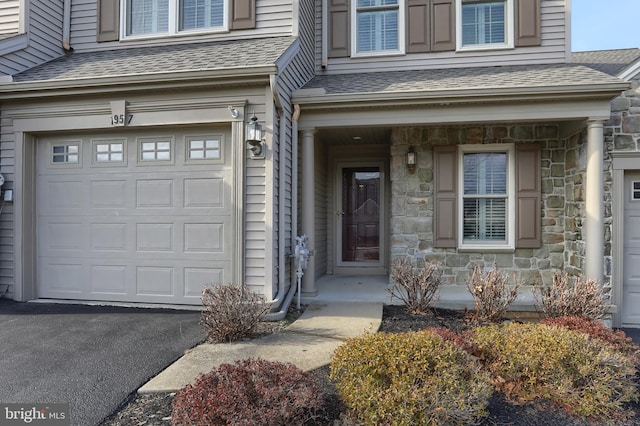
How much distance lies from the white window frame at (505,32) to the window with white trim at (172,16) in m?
3.45

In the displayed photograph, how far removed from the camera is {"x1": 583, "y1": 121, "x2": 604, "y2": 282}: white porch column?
4.43m

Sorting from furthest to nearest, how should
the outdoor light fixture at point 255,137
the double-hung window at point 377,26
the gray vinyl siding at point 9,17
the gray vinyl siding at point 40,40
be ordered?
the double-hung window at point 377,26 < the gray vinyl siding at point 9,17 < the gray vinyl siding at point 40,40 < the outdoor light fixture at point 255,137

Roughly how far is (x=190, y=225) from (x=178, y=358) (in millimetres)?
1884

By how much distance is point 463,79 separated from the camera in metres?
5.17

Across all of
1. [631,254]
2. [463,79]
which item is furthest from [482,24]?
[631,254]

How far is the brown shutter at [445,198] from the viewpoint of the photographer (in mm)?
5539

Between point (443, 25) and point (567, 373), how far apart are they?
521 cm

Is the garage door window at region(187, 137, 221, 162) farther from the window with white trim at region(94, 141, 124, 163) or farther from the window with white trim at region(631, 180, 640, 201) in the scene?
the window with white trim at region(631, 180, 640, 201)

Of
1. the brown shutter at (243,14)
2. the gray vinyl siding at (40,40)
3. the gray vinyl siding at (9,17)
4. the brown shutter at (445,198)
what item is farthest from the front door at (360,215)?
the gray vinyl siding at (9,17)

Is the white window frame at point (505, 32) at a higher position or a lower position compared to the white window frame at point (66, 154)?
higher

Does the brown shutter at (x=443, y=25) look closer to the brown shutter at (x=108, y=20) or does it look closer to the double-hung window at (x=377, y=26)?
the double-hung window at (x=377, y=26)

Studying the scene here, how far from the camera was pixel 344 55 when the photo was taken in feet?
20.2

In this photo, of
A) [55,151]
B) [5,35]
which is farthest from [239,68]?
[5,35]

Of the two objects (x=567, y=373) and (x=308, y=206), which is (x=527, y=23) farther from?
(x=567, y=373)
